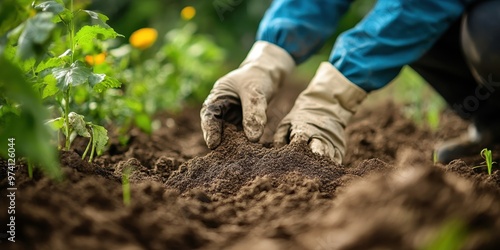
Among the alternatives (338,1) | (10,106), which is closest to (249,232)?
(10,106)

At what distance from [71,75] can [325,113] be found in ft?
2.78

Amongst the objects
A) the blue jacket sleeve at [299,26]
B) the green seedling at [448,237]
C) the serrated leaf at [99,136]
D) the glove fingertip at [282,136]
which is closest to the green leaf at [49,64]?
the serrated leaf at [99,136]

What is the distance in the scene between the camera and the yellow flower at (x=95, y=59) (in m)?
2.09

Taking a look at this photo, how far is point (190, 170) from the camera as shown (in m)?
1.68

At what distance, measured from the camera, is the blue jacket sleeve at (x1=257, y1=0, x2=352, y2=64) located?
2.11 metres

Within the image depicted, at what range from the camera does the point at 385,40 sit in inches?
78.5

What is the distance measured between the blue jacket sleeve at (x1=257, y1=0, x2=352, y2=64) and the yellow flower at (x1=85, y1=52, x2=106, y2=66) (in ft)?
1.92

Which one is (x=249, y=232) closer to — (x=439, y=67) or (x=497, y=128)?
(x=439, y=67)

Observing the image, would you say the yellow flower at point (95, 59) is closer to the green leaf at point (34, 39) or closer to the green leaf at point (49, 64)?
the green leaf at point (49, 64)

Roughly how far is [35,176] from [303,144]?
30.1 inches

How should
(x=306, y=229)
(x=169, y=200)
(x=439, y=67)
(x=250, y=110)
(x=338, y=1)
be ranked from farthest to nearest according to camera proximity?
1. (x=439, y=67)
2. (x=338, y=1)
3. (x=250, y=110)
4. (x=169, y=200)
5. (x=306, y=229)

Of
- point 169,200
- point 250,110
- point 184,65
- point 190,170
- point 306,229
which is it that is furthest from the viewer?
point 184,65

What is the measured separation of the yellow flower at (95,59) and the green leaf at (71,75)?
514 millimetres

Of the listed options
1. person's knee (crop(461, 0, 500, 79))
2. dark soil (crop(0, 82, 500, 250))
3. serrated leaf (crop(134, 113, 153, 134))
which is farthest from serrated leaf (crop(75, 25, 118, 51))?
person's knee (crop(461, 0, 500, 79))
